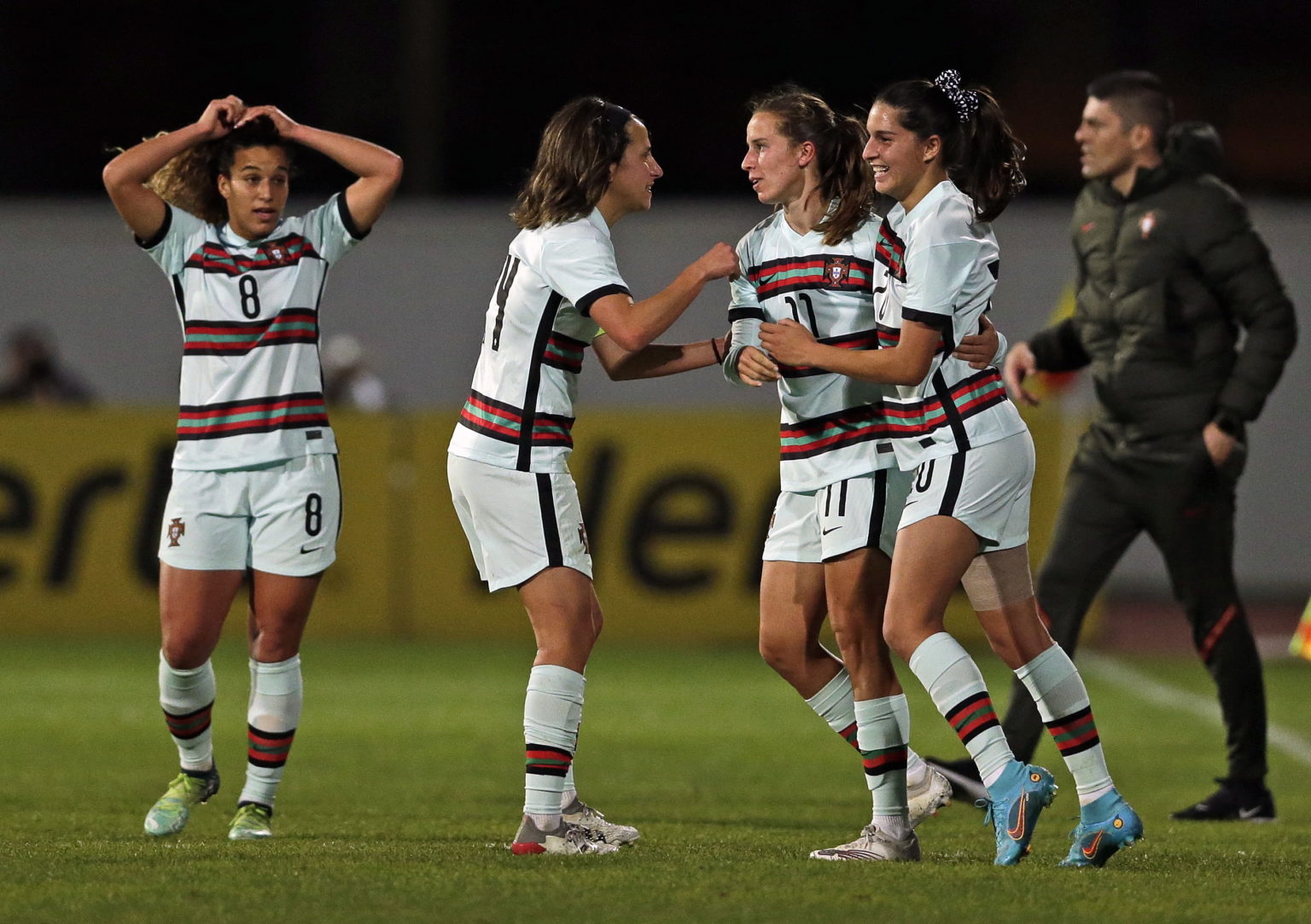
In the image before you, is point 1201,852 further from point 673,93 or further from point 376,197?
point 673,93

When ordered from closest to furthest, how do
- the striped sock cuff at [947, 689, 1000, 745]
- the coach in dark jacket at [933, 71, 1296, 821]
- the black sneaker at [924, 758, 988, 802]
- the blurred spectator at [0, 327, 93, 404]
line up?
1. the striped sock cuff at [947, 689, 1000, 745]
2. the black sneaker at [924, 758, 988, 802]
3. the coach in dark jacket at [933, 71, 1296, 821]
4. the blurred spectator at [0, 327, 93, 404]

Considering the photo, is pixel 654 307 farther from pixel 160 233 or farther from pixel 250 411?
pixel 160 233

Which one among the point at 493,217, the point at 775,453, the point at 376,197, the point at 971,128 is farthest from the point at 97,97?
the point at 971,128

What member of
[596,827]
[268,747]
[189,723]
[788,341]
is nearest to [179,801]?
[189,723]

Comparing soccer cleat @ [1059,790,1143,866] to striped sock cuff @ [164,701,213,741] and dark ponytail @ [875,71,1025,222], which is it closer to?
dark ponytail @ [875,71,1025,222]

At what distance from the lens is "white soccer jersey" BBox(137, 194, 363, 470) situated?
584 centimetres

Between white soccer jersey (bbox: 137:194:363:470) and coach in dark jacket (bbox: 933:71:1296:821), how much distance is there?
8.22ft

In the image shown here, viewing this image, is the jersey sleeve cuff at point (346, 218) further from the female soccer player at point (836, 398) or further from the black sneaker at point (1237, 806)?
the black sneaker at point (1237, 806)

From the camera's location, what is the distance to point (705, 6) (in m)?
21.1

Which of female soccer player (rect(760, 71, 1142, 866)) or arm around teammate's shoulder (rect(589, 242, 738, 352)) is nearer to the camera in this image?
female soccer player (rect(760, 71, 1142, 866))

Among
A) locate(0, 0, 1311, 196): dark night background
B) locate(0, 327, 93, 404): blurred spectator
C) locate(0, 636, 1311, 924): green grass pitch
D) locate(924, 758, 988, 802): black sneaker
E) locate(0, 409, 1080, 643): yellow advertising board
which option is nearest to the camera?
locate(0, 636, 1311, 924): green grass pitch

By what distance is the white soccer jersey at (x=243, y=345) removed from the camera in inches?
230

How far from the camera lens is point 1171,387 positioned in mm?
6871

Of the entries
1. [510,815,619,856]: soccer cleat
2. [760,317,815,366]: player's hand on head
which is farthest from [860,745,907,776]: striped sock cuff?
[760,317,815,366]: player's hand on head
